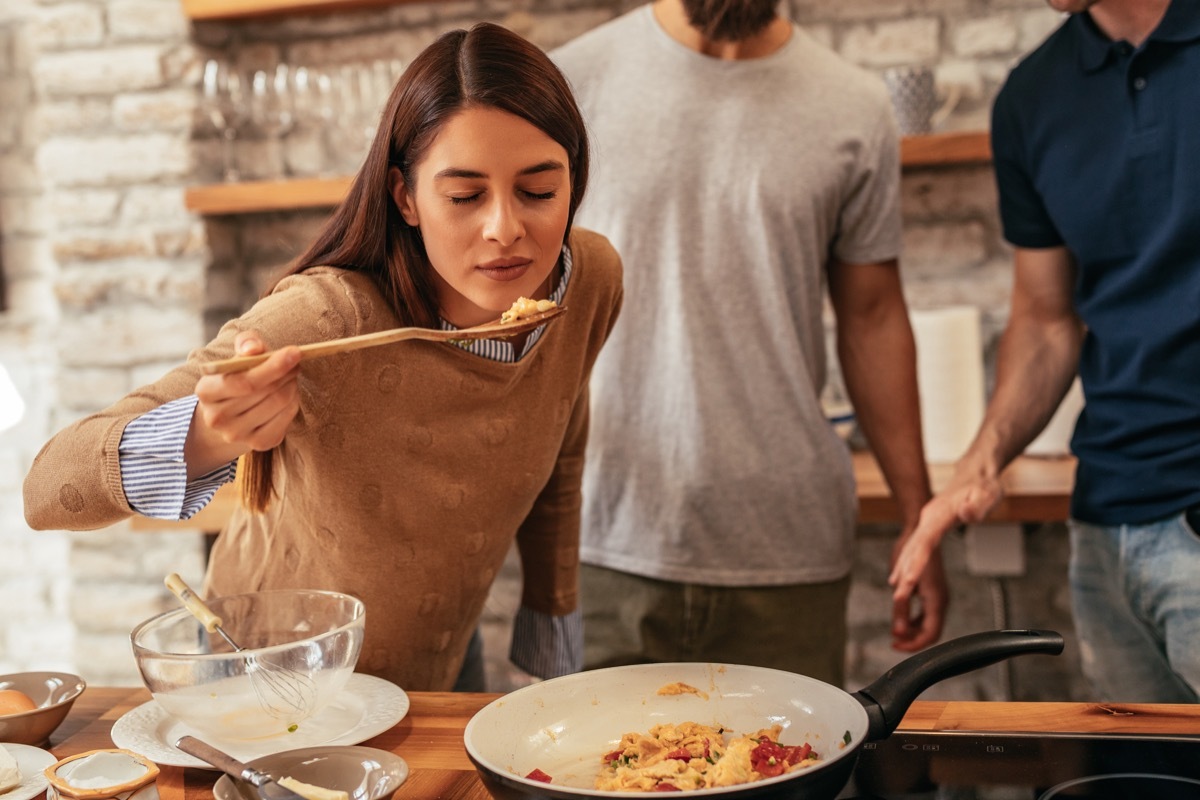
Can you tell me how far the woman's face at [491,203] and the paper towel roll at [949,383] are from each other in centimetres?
165

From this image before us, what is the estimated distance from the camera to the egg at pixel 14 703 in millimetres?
1091

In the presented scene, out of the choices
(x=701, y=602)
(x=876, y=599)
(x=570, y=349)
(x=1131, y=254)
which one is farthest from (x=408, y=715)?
(x=876, y=599)

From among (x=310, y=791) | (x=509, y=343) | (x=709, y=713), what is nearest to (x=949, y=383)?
(x=509, y=343)

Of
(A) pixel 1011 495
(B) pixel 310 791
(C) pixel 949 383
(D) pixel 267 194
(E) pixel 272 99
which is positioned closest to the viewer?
(B) pixel 310 791

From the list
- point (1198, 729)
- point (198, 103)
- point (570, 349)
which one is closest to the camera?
point (1198, 729)

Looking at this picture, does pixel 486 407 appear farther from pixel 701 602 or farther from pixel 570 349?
pixel 701 602

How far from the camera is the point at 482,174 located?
1.25 metres

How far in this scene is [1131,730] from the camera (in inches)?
42.1

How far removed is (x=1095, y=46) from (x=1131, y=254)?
12.8 inches

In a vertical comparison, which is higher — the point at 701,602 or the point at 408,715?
the point at 408,715

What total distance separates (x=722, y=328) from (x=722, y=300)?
47mm

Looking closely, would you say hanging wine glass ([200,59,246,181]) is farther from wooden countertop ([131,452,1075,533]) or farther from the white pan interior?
the white pan interior

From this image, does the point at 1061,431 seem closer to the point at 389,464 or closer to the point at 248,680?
the point at 389,464

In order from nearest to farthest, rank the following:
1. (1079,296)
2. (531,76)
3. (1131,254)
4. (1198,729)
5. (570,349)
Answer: (1198,729)
(531,76)
(570,349)
(1131,254)
(1079,296)
